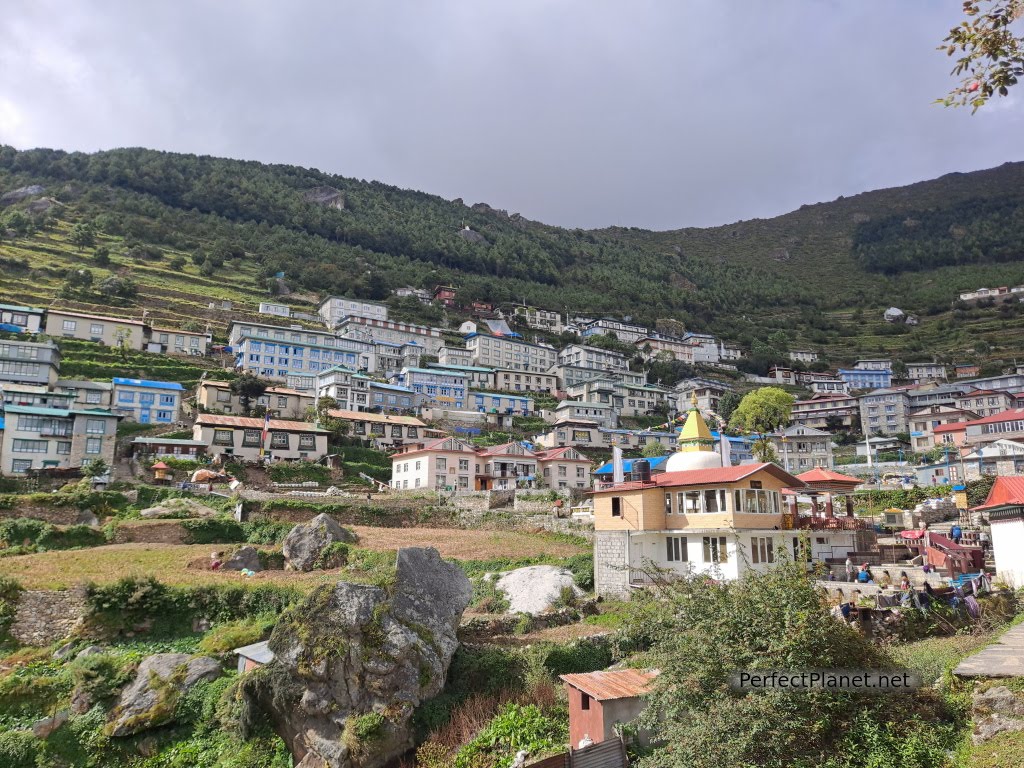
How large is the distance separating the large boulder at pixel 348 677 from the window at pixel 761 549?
1362cm

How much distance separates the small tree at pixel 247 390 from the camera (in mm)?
68688

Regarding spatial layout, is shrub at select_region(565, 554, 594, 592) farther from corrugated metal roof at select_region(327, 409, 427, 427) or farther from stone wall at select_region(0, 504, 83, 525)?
corrugated metal roof at select_region(327, 409, 427, 427)

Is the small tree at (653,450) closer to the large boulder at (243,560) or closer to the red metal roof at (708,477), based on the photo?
the red metal roof at (708,477)

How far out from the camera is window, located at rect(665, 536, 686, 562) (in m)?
28.0

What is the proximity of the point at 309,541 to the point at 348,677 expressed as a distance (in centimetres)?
1849

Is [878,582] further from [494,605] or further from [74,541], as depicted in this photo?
[74,541]

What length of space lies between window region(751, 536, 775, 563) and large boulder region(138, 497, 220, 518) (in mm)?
29607

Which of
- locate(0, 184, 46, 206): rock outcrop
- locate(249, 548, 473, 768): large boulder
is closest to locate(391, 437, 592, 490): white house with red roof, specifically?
locate(249, 548, 473, 768): large boulder

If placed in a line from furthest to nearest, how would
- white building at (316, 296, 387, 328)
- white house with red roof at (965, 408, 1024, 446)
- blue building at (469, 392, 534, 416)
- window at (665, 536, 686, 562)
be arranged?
white building at (316, 296, 387, 328)
blue building at (469, 392, 534, 416)
white house with red roof at (965, 408, 1024, 446)
window at (665, 536, 686, 562)

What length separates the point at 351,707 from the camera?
16938 millimetres

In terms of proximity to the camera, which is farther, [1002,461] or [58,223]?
[58,223]

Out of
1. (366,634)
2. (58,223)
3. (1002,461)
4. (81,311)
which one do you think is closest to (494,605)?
(366,634)

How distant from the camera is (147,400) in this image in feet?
211

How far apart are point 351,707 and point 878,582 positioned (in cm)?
1885
